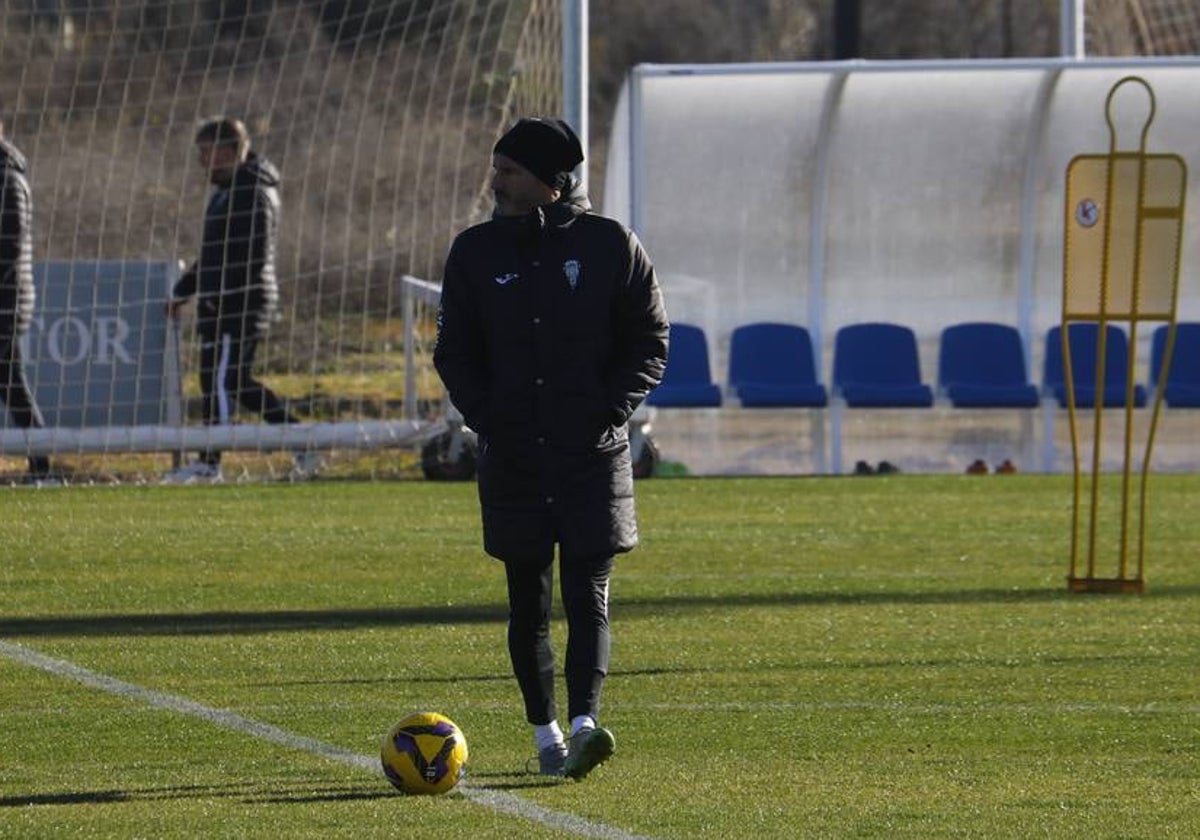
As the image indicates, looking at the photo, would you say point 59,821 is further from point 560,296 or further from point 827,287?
point 827,287

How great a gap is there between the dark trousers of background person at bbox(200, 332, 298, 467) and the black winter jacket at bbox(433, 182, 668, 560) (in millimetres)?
11362

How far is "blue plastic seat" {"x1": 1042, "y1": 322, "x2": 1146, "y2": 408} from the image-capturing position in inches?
810

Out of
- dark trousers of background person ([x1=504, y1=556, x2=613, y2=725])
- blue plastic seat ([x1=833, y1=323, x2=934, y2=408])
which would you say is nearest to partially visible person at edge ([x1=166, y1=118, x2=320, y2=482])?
blue plastic seat ([x1=833, y1=323, x2=934, y2=408])

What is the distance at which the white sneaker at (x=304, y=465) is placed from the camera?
19094mm

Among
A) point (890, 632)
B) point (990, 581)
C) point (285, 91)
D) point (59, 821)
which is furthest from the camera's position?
point (285, 91)

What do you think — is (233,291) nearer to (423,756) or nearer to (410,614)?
(410,614)

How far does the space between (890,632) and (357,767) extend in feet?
12.7

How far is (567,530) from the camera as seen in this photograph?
301 inches

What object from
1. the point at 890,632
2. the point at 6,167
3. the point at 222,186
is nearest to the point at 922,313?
the point at 222,186

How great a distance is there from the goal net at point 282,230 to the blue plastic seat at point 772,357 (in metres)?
2.37

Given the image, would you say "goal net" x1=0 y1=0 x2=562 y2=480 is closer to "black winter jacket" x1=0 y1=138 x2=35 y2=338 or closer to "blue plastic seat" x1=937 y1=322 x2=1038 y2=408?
"black winter jacket" x1=0 y1=138 x2=35 y2=338

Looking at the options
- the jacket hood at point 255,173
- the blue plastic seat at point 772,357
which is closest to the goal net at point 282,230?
the jacket hood at point 255,173

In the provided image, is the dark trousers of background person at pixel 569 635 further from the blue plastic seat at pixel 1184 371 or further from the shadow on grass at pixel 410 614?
the blue plastic seat at pixel 1184 371

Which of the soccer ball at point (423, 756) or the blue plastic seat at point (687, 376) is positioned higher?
the blue plastic seat at point (687, 376)
